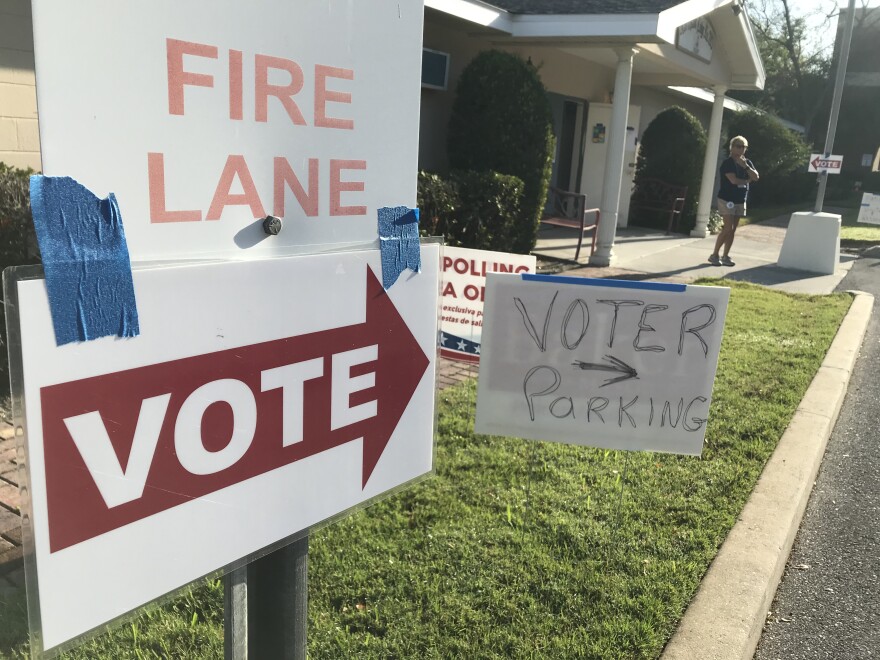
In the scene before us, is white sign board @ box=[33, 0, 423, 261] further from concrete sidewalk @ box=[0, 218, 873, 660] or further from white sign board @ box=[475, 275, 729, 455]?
white sign board @ box=[475, 275, 729, 455]

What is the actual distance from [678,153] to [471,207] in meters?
9.67

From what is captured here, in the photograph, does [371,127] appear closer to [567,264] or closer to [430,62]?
[430,62]

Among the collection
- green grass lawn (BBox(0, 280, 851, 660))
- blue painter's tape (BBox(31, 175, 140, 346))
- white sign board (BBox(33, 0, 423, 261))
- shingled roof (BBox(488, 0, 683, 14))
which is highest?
shingled roof (BBox(488, 0, 683, 14))

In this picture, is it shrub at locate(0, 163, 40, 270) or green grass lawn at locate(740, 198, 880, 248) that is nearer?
shrub at locate(0, 163, 40, 270)

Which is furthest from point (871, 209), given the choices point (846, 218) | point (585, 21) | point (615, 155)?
point (585, 21)

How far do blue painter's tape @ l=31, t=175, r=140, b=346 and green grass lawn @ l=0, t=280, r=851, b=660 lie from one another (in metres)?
1.59

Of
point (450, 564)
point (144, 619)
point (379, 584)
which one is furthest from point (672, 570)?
point (144, 619)

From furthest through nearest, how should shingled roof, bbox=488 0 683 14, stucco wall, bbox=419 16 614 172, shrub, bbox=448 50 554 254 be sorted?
stucco wall, bbox=419 16 614 172
shingled roof, bbox=488 0 683 14
shrub, bbox=448 50 554 254

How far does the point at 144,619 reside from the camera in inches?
108

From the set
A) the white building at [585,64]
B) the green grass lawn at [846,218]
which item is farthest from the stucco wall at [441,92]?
the green grass lawn at [846,218]

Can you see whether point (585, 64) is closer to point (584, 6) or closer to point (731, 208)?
point (584, 6)

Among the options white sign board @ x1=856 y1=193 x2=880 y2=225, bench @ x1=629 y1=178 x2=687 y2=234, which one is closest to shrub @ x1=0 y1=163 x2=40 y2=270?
bench @ x1=629 y1=178 x2=687 y2=234

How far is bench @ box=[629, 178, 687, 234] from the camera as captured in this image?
1610 centimetres

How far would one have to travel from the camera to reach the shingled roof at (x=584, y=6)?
9528 millimetres
